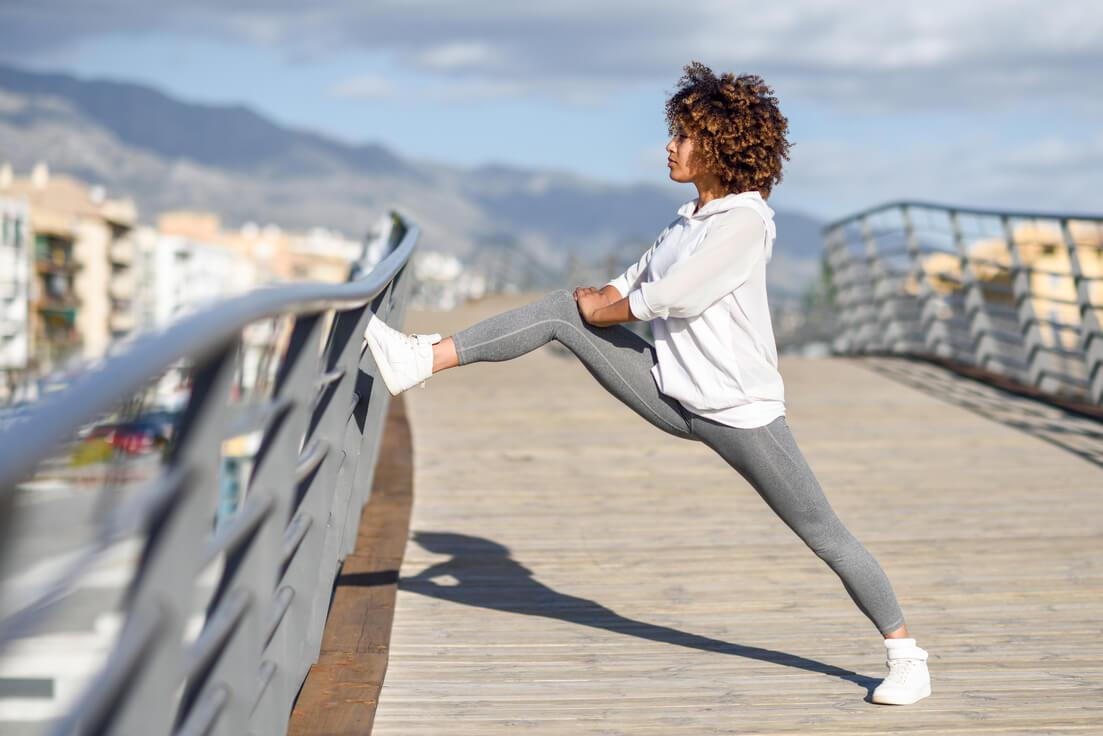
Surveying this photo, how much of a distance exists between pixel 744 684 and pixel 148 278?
139 metres

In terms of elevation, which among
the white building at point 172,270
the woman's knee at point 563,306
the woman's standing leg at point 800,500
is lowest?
the white building at point 172,270

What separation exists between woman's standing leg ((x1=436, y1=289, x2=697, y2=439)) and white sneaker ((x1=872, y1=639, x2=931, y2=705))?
2.56 ft

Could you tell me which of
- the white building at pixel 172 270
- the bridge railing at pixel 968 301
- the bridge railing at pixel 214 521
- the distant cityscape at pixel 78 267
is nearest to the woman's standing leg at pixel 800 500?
the bridge railing at pixel 214 521

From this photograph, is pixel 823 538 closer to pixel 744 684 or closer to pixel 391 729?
pixel 744 684

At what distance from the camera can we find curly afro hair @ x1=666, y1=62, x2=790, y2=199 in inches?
154

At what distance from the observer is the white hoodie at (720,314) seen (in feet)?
12.5

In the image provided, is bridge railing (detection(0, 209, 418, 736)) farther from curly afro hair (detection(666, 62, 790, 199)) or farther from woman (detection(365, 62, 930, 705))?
curly afro hair (detection(666, 62, 790, 199))

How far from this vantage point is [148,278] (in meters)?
138

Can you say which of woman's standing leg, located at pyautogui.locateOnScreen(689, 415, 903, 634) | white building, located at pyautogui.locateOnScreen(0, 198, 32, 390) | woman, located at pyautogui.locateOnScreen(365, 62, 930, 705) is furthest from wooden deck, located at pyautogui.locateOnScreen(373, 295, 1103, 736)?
white building, located at pyautogui.locateOnScreen(0, 198, 32, 390)

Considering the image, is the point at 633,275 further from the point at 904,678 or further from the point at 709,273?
the point at 904,678

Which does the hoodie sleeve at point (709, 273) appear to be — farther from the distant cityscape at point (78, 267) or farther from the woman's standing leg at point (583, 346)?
the distant cityscape at point (78, 267)

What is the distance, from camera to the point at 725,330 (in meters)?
3.88

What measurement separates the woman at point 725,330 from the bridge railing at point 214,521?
660 millimetres

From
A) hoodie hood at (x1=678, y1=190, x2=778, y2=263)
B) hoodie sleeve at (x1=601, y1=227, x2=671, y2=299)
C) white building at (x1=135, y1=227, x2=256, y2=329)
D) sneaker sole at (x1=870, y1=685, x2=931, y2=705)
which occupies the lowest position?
white building at (x1=135, y1=227, x2=256, y2=329)
